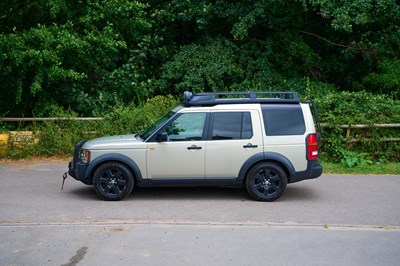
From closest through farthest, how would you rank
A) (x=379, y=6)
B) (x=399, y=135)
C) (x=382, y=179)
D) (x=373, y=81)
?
(x=382, y=179) → (x=399, y=135) → (x=379, y=6) → (x=373, y=81)

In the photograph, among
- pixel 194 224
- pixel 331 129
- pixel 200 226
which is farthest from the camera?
pixel 331 129

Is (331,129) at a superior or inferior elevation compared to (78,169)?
superior

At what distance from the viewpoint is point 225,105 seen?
1003 centimetres

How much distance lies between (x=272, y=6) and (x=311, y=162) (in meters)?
10.1

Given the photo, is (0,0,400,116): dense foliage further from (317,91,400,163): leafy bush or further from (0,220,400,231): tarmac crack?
(0,220,400,231): tarmac crack

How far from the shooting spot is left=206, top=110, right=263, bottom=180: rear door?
9.77 metres

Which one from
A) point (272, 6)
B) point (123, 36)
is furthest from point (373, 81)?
point (123, 36)

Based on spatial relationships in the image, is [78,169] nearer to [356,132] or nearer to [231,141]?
[231,141]

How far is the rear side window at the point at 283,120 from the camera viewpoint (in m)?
9.88

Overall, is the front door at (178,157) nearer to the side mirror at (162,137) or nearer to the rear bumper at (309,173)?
the side mirror at (162,137)

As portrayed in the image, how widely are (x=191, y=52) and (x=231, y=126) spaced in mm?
9044

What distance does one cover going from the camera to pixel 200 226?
8.25m

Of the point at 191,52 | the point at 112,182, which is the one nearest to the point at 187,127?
the point at 112,182

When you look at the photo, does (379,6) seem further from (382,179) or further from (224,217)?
(224,217)
